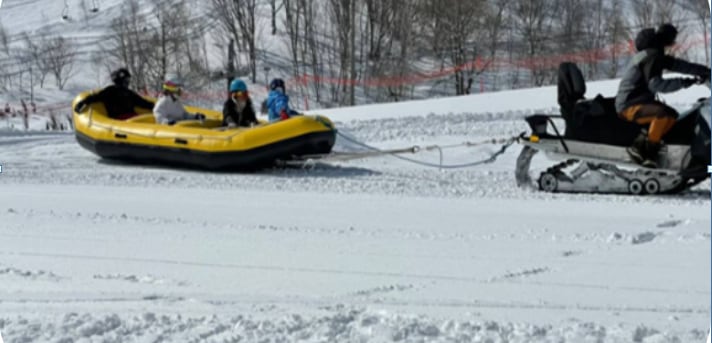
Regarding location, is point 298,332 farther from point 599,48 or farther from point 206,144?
point 599,48

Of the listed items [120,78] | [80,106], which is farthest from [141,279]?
[120,78]

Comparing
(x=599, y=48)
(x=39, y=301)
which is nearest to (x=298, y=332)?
(x=39, y=301)

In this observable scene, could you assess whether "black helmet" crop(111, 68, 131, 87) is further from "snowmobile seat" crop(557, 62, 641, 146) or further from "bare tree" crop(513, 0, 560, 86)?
"bare tree" crop(513, 0, 560, 86)

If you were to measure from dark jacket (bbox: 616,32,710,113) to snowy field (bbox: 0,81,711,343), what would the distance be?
0.66m

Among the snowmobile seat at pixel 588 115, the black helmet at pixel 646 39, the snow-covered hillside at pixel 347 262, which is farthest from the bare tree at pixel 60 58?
the black helmet at pixel 646 39

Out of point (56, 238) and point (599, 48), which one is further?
point (599, 48)

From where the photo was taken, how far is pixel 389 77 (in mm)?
20219

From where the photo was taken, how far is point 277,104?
7934mm

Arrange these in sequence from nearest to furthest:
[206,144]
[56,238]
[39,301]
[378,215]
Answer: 1. [39,301]
2. [56,238]
3. [378,215]
4. [206,144]

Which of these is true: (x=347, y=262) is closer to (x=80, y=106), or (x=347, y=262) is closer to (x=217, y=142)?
(x=217, y=142)

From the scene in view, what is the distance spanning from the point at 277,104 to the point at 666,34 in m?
3.75

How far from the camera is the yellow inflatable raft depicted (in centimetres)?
733

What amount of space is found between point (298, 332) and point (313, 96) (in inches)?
722

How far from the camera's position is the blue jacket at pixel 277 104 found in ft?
25.9
